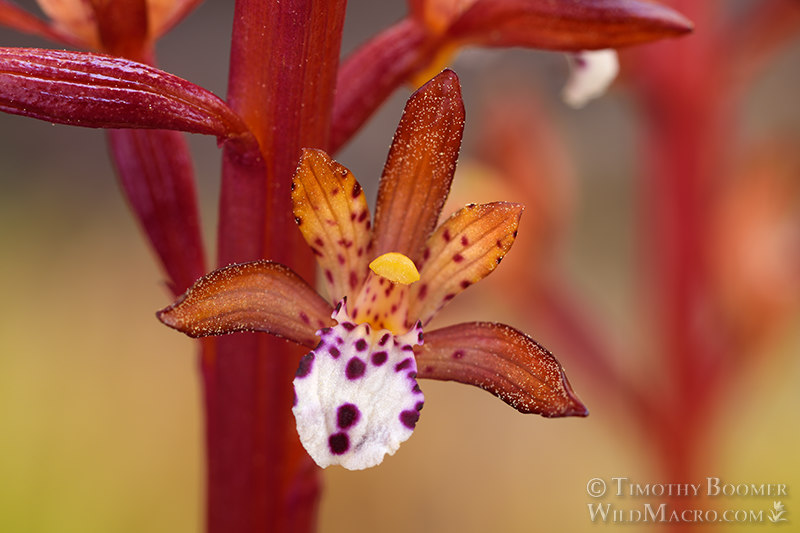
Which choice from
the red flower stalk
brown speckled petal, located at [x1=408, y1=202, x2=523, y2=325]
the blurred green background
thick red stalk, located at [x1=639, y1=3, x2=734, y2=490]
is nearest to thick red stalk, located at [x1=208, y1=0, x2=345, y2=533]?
the red flower stalk

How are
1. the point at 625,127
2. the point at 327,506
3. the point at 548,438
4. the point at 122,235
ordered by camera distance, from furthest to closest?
the point at 625,127 < the point at 122,235 < the point at 548,438 < the point at 327,506

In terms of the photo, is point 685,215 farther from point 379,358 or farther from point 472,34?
point 379,358

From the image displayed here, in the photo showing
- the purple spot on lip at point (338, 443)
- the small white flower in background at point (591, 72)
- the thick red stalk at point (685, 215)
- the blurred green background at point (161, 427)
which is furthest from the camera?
the blurred green background at point (161, 427)

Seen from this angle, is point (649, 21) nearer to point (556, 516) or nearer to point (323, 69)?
point (323, 69)

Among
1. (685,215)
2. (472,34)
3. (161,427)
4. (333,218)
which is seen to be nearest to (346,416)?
Result: (333,218)

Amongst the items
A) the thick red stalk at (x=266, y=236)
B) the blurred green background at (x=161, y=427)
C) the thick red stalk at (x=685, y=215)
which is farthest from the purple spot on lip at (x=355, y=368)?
the thick red stalk at (x=685, y=215)

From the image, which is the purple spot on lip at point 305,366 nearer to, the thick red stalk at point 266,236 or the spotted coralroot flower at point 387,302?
the spotted coralroot flower at point 387,302

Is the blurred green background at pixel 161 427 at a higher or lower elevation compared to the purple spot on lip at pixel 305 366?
higher

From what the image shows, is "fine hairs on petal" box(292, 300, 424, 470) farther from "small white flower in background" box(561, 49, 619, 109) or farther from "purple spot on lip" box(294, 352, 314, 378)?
"small white flower in background" box(561, 49, 619, 109)

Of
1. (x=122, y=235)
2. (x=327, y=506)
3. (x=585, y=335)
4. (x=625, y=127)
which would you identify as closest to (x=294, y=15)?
(x=585, y=335)
